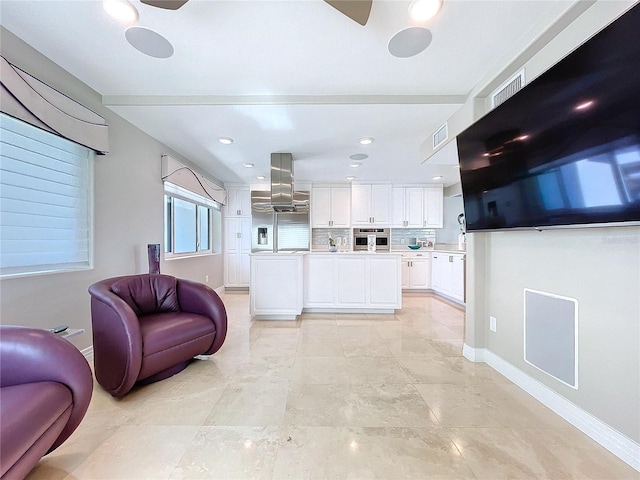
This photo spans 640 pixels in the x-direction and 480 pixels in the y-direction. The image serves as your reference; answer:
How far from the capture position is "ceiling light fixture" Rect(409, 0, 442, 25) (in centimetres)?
139

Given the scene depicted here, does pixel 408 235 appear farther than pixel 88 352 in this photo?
Yes

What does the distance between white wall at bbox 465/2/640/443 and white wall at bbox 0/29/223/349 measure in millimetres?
3448

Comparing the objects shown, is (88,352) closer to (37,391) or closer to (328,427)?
(37,391)

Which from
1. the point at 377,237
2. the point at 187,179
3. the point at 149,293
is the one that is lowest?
the point at 149,293

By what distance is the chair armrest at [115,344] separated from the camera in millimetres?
1708

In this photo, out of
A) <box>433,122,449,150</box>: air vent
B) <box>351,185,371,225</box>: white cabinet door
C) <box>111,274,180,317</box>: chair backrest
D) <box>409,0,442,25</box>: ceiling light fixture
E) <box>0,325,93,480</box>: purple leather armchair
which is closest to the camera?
<box>0,325,93,480</box>: purple leather armchair

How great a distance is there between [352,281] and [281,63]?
290 cm

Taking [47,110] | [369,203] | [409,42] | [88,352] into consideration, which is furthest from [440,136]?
[88,352]

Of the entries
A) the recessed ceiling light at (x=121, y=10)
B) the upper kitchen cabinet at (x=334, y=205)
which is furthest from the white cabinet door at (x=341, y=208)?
the recessed ceiling light at (x=121, y=10)

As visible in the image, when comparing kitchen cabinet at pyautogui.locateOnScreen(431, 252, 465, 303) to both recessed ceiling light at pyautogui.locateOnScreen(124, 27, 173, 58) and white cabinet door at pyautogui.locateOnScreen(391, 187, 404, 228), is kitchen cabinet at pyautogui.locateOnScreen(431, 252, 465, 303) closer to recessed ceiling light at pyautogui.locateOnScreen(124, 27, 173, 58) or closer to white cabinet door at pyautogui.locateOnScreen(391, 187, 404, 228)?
white cabinet door at pyautogui.locateOnScreen(391, 187, 404, 228)

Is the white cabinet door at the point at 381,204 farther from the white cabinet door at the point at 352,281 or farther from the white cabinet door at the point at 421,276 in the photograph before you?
the white cabinet door at the point at 352,281

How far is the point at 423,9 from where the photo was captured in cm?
142

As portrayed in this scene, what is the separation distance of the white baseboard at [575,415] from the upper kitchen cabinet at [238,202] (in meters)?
4.98

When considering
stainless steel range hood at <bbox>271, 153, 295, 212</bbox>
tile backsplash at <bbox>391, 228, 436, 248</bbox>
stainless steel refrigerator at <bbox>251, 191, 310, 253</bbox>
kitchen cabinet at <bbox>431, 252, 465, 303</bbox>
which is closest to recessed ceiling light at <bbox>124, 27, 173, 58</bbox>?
stainless steel range hood at <bbox>271, 153, 295, 212</bbox>
